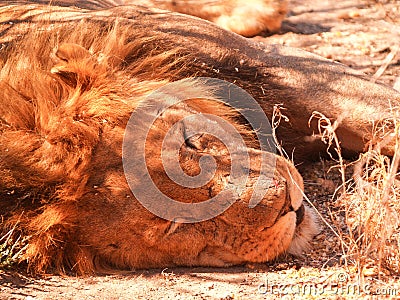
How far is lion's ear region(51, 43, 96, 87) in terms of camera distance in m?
3.49

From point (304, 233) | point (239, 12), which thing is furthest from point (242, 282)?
point (239, 12)

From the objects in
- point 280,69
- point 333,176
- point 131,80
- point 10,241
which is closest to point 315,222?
point 333,176

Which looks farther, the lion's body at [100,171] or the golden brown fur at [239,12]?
the golden brown fur at [239,12]

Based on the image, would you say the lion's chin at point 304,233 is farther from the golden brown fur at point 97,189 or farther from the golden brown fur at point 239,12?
the golden brown fur at point 239,12

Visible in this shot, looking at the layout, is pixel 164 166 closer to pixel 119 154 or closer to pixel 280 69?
pixel 119 154

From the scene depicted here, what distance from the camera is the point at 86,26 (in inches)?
157

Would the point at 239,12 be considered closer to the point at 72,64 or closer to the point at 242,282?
the point at 72,64

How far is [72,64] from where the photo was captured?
3502 mm
